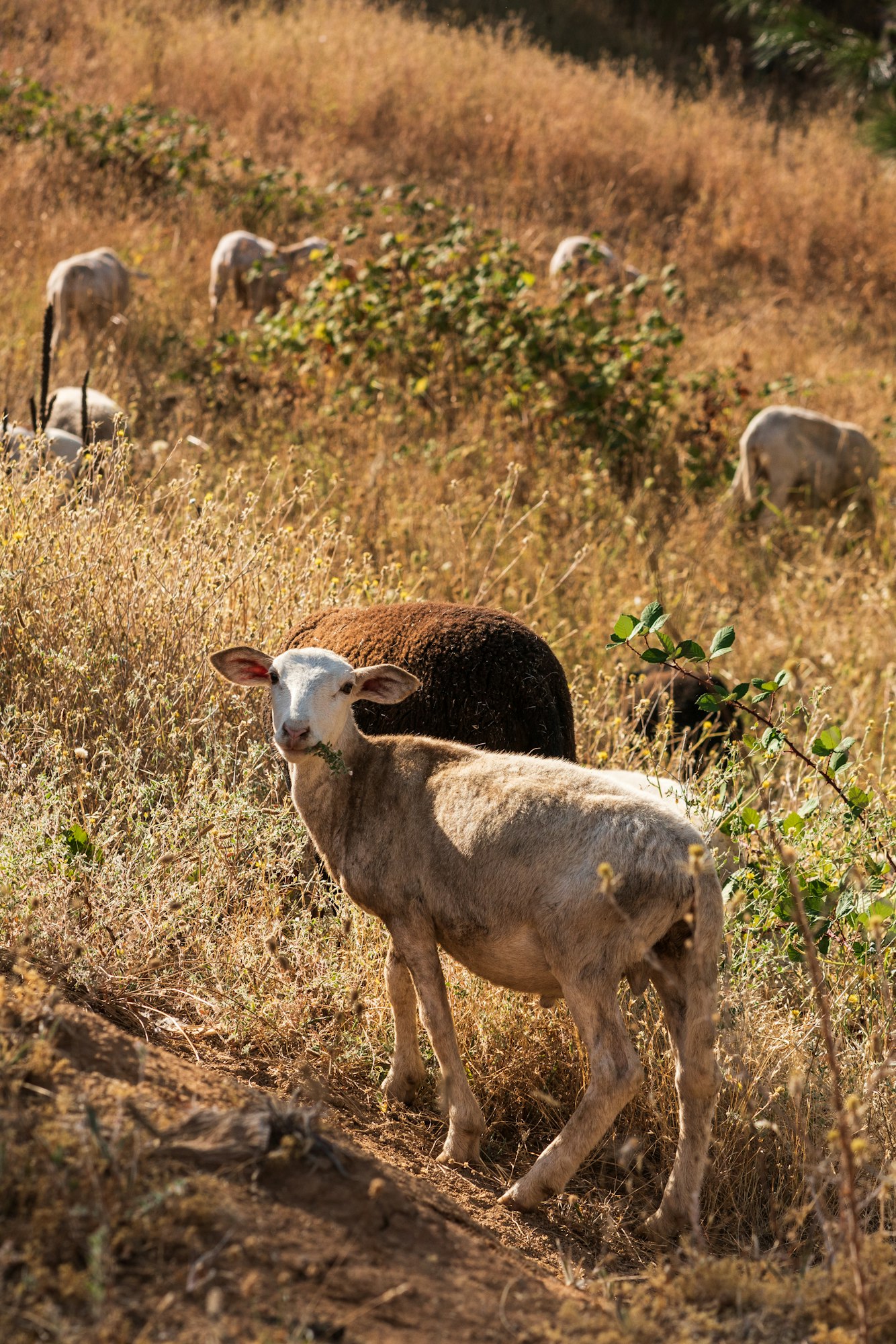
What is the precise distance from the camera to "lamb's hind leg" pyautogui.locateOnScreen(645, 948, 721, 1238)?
3416 mm

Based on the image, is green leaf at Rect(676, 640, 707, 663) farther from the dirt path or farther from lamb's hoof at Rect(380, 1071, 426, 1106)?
the dirt path

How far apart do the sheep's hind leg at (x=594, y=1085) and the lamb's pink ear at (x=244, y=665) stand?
4.62 ft

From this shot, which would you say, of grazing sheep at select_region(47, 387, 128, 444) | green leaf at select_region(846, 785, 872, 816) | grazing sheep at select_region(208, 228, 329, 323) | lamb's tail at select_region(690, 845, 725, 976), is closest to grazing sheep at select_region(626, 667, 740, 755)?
green leaf at select_region(846, 785, 872, 816)

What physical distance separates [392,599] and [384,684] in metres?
2.15

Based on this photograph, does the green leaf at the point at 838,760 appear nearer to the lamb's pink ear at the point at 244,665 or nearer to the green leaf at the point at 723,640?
the green leaf at the point at 723,640

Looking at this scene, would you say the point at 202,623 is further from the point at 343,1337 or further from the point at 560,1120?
the point at 343,1337

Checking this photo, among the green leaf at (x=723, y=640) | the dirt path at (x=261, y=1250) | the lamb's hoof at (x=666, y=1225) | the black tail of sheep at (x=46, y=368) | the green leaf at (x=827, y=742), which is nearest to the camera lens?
the dirt path at (x=261, y=1250)

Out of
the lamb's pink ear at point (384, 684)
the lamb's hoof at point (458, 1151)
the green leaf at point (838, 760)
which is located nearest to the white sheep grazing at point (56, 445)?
the lamb's pink ear at point (384, 684)

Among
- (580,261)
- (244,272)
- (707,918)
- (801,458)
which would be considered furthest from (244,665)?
(580,261)

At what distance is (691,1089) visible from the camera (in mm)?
3428

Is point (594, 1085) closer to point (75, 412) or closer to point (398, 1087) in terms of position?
point (398, 1087)

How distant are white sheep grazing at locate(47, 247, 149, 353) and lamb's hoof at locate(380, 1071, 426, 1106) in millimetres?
8510

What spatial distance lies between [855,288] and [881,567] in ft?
30.1

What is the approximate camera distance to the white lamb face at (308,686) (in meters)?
3.66
